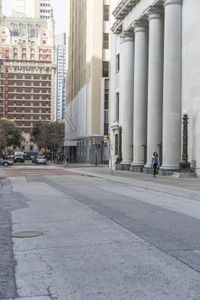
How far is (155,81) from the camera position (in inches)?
1751

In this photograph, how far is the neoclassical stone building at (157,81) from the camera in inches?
1491

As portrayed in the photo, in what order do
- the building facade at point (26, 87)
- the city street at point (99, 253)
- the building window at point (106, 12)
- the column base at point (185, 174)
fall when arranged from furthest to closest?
1. the building facade at point (26, 87)
2. the building window at point (106, 12)
3. the column base at point (185, 174)
4. the city street at point (99, 253)

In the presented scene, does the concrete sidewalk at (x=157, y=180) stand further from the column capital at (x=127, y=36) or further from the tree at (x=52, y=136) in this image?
the tree at (x=52, y=136)

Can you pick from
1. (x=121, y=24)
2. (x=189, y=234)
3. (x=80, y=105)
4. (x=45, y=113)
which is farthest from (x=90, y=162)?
(x=45, y=113)

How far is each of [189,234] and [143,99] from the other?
39633 mm

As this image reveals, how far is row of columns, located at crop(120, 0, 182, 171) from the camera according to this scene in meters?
39.7

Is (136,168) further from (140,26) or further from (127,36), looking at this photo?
(127,36)

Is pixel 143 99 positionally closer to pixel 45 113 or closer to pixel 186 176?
pixel 186 176

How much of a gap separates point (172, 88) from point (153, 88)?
493 cm

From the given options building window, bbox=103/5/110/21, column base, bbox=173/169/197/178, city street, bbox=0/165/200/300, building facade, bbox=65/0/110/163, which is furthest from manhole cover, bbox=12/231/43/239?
building window, bbox=103/5/110/21

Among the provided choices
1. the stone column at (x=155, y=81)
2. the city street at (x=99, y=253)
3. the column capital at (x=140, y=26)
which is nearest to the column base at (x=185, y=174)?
the stone column at (x=155, y=81)

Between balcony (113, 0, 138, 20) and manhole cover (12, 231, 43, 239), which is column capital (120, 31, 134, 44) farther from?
manhole cover (12, 231, 43, 239)

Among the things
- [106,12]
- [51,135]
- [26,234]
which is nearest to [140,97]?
[106,12]

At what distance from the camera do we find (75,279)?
22.0 feet
